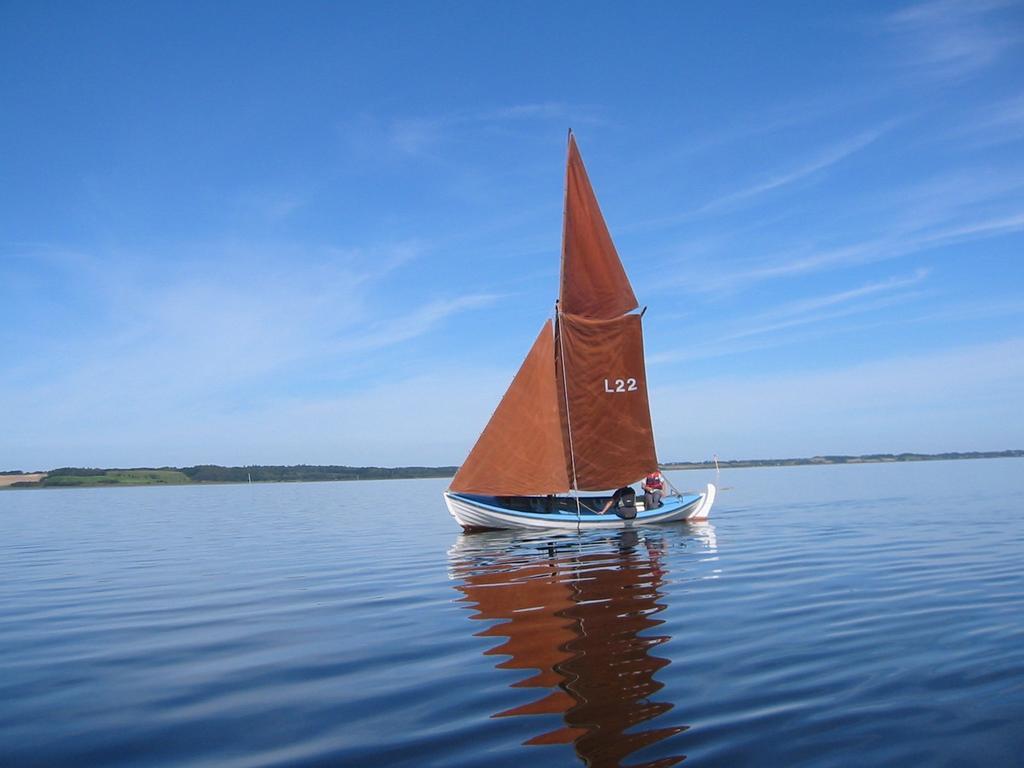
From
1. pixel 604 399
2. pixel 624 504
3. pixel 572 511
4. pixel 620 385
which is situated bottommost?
pixel 572 511

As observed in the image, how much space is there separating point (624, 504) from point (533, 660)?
77.0ft

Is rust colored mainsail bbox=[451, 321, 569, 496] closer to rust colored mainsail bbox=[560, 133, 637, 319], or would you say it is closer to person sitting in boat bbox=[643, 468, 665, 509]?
rust colored mainsail bbox=[560, 133, 637, 319]

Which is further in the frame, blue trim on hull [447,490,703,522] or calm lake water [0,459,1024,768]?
blue trim on hull [447,490,703,522]

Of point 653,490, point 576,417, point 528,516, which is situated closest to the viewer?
point 528,516

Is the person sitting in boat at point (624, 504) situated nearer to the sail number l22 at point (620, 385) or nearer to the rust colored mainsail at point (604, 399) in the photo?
the rust colored mainsail at point (604, 399)

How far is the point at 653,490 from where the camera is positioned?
36250mm

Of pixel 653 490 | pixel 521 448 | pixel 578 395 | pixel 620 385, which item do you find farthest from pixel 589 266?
pixel 653 490

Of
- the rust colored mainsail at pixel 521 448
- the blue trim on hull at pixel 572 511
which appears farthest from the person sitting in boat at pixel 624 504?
the rust colored mainsail at pixel 521 448

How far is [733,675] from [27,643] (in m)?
11.6

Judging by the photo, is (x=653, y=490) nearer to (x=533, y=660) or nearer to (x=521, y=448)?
(x=521, y=448)

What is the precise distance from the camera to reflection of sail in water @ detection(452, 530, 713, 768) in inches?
295

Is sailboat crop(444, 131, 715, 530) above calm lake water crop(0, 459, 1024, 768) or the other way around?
above

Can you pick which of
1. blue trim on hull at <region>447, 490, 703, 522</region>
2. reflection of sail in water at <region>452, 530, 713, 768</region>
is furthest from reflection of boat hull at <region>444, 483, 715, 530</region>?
reflection of sail in water at <region>452, 530, 713, 768</region>

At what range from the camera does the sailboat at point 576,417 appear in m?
33.2
